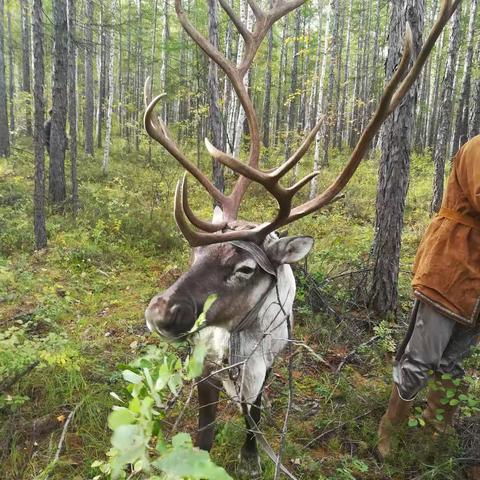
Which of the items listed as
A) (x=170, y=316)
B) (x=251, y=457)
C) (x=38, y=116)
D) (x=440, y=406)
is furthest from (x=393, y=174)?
(x=38, y=116)

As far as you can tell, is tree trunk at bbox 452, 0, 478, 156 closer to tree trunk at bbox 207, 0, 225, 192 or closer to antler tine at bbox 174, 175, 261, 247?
tree trunk at bbox 207, 0, 225, 192

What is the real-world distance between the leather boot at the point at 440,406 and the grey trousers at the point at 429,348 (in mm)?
102

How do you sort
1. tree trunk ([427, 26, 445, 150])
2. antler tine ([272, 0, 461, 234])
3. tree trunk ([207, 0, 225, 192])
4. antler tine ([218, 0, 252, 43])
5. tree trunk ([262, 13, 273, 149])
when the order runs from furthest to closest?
tree trunk ([427, 26, 445, 150])
tree trunk ([262, 13, 273, 149])
tree trunk ([207, 0, 225, 192])
antler tine ([218, 0, 252, 43])
antler tine ([272, 0, 461, 234])

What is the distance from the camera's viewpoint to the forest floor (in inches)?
117

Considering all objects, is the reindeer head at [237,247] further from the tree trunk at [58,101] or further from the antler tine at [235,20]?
the tree trunk at [58,101]

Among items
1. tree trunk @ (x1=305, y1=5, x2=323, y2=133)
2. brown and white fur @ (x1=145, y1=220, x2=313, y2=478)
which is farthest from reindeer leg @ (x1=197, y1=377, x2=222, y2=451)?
tree trunk @ (x1=305, y1=5, x2=323, y2=133)

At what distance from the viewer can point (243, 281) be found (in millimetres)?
2463

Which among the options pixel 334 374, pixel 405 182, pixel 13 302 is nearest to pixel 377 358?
pixel 334 374

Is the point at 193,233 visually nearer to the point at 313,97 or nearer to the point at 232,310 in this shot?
the point at 232,310

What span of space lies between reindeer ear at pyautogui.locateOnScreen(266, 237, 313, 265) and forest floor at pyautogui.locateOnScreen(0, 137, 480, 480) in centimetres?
91

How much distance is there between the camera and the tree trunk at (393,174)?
4.36 m

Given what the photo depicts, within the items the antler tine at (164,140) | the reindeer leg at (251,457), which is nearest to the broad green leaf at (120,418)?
the antler tine at (164,140)

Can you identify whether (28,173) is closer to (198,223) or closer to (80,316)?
(80,316)

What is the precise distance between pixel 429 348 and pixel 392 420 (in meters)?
0.64
